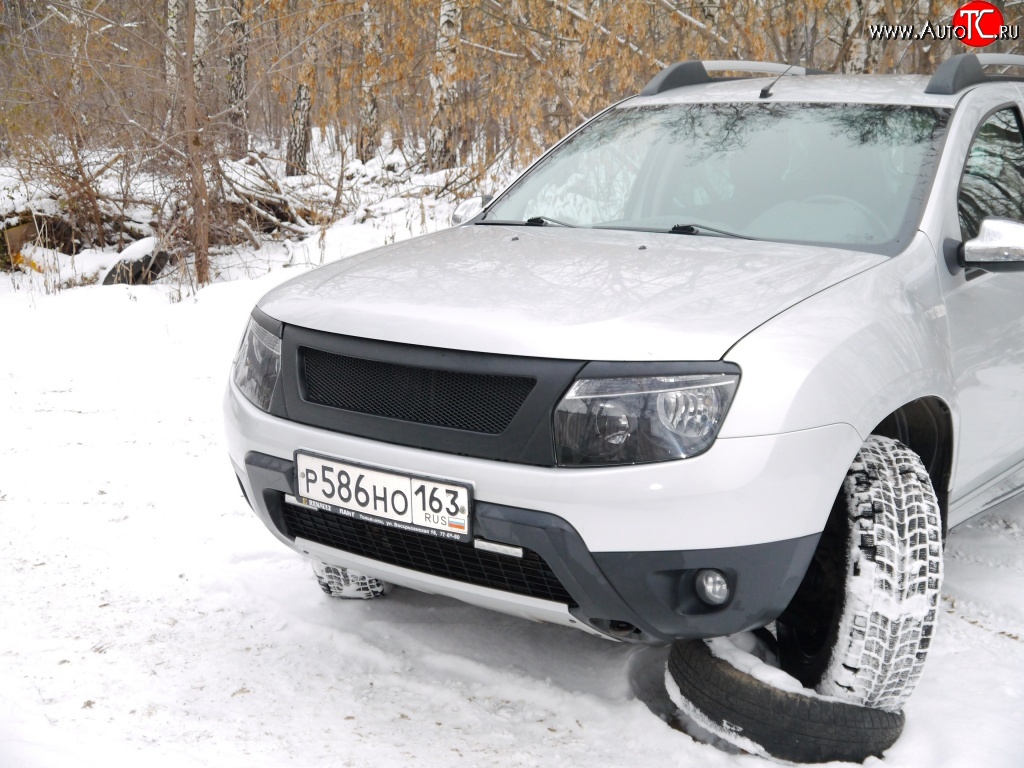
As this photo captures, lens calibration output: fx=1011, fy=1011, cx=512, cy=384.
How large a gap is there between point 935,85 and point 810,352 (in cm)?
148

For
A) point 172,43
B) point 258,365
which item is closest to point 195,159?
point 172,43

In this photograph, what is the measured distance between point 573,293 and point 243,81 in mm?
9284

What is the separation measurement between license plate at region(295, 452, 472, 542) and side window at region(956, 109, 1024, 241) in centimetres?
164

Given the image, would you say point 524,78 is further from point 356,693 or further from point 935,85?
point 356,693

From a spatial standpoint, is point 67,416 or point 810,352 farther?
point 67,416

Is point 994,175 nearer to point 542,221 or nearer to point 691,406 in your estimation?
point 542,221

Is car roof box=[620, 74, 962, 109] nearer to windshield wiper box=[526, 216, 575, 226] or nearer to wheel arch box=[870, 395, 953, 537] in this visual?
windshield wiper box=[526, 216, 575, 226]

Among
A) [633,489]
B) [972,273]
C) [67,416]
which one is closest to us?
[633,489]

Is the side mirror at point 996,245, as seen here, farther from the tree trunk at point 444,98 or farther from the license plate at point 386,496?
the tree trunk at point 444,98

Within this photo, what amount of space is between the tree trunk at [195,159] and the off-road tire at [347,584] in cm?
598

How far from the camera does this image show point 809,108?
10.4 feet

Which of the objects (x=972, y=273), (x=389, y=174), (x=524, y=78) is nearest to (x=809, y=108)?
(x=972, y=273)

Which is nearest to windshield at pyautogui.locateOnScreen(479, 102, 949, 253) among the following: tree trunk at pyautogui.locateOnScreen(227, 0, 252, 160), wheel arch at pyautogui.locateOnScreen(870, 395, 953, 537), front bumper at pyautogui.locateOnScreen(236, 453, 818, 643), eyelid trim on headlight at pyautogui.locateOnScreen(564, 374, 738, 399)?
wheel arch at pyautogui.locateOnScreen(870, 395, 953, 537)

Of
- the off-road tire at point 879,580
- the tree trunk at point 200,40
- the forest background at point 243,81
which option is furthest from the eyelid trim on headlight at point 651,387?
the tree trunk at point 200,40
